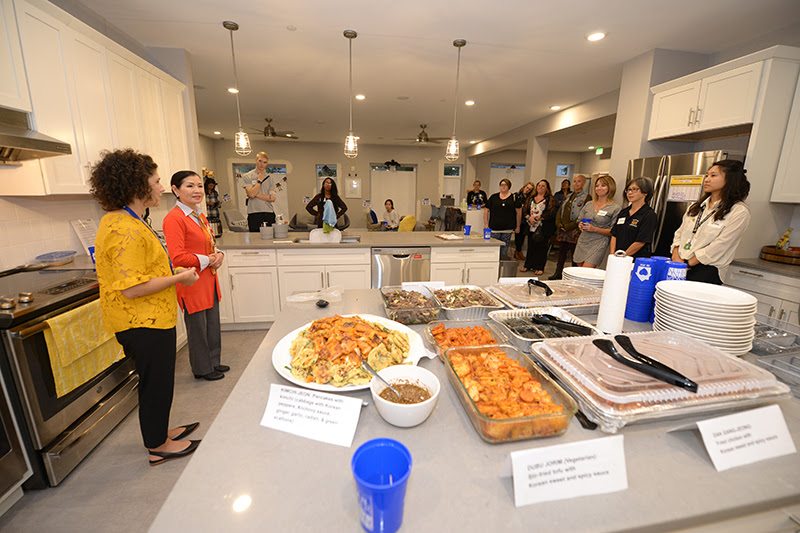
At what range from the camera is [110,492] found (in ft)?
5.36

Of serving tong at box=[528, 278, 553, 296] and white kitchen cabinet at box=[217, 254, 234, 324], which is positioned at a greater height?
serving tong at box=[528, 278, 553, 296]

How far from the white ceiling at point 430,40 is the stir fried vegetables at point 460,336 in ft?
8.68

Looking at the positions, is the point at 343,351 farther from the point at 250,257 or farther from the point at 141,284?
the point at 250,257

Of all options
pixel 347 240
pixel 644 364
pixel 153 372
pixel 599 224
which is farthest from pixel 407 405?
pixel 599 224

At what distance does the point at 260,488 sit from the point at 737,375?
3.67ft

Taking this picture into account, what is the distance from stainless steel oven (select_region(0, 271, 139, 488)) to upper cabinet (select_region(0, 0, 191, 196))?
23.9 inches

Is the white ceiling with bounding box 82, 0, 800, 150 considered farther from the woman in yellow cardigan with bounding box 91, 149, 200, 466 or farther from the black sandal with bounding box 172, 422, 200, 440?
the black sandal with bounding box 172, 422, 200, 440

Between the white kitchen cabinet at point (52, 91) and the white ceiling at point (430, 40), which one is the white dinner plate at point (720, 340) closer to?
the white ceiling at point (430, 40)

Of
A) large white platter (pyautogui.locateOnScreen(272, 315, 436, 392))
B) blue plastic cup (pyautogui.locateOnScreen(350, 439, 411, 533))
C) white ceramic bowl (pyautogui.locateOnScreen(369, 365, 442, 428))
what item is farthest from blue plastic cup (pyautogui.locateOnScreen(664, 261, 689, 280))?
blue plastic cup (pyautogui.locateOnScreen(350, 439, 411, 533))

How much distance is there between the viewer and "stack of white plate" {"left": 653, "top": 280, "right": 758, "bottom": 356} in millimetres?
1038

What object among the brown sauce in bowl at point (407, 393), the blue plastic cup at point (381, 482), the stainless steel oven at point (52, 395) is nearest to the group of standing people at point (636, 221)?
the brown sauce in bowl at point (407, 393)

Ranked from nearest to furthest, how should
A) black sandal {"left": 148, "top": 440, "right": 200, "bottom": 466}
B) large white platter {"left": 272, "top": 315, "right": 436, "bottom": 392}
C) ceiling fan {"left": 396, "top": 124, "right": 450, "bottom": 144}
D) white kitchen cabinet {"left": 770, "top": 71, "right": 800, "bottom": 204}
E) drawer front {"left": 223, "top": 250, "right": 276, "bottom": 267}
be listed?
large white platter {"left": 272, "top": 315, "right": 436, "bottom": 392} < black sandal {"left": 148, "top": 440, "right": 200, "bottom": 466} < white kitchen cabinet {"left": 770, "top": 71, "right": 800, "bottom": 204} < drawer front {"left": 223, "top": 250, "right": 276, "bottom": 267} < ceiling fan {"left": 396, "top": 124, "right": 450, "bottom": 144}

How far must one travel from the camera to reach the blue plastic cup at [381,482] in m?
0.50

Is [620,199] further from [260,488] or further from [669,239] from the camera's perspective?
[260,488]
